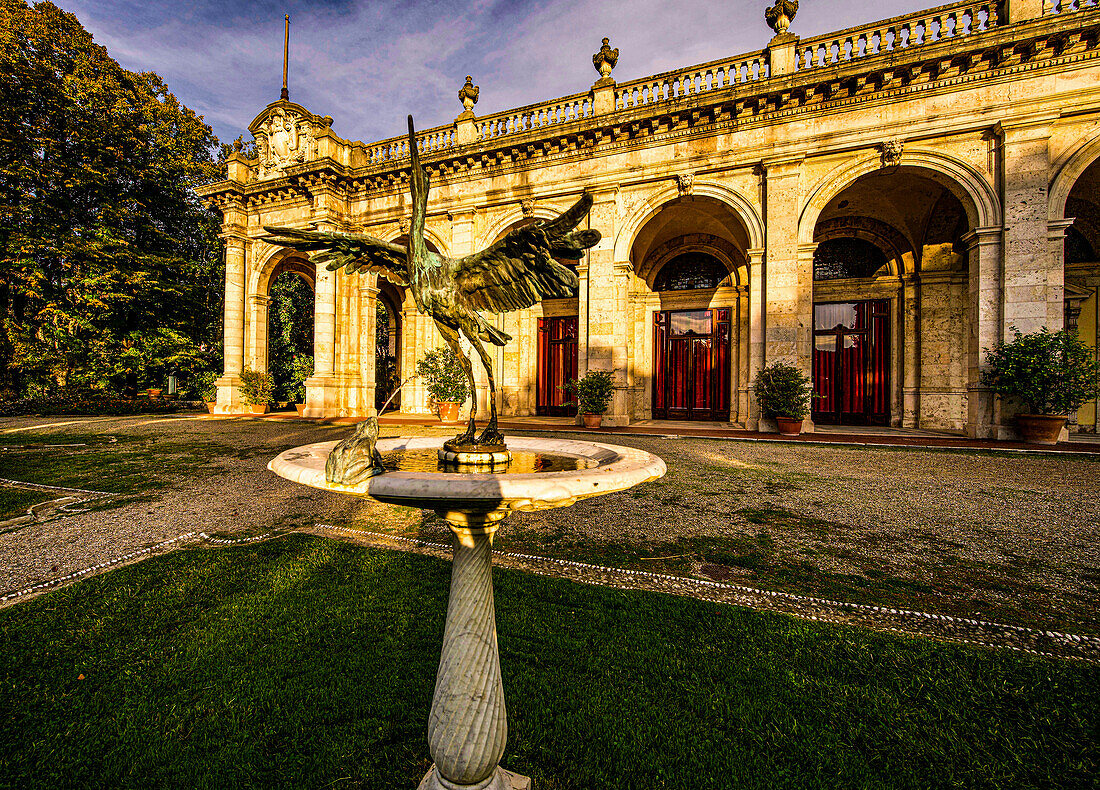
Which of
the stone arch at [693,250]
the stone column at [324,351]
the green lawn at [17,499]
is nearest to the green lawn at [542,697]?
the green lawn at [17,499]

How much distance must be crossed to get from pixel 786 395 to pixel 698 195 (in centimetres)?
555

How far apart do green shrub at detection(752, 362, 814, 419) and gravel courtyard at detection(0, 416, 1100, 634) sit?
2.42 metres

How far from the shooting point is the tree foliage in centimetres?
1504

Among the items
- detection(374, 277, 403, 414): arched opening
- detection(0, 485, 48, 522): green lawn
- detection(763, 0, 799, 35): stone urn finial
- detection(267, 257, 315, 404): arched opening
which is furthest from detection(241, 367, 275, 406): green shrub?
detection(763, 0, 799, 35): stone urn finial

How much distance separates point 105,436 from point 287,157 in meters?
10.8

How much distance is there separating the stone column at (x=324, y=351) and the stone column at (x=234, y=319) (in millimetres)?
3582

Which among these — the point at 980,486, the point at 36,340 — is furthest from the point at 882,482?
the point at 36,340

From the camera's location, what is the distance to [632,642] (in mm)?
2371

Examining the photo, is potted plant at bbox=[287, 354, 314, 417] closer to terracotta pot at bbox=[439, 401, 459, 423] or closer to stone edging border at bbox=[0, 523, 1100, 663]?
terracotta pot at bbox=[439, 401, 459, 423]

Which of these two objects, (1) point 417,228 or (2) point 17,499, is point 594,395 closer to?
(1) point 417,228

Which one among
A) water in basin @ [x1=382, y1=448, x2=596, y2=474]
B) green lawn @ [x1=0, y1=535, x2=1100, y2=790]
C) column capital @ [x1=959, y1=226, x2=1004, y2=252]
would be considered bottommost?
green lawn @ [x1=0, y1=535, x2=1100, y2=790]

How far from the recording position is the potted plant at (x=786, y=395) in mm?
9742

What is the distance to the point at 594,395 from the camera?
11062 mm

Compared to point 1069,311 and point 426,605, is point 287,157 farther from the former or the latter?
point 1069,311
